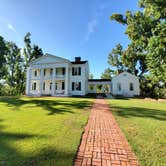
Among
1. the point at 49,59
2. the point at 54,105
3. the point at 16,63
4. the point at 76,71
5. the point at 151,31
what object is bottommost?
the point at 54,105

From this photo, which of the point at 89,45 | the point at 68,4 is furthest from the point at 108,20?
the point at 68,4

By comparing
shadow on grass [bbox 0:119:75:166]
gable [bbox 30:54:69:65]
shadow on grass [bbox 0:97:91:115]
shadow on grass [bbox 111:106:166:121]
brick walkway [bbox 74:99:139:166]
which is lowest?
brick walkway [bbox 74:99:139:166]

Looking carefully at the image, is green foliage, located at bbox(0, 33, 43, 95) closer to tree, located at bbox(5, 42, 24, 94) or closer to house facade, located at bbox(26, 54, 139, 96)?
tree, located at bbox(5, 42, 24, 94)

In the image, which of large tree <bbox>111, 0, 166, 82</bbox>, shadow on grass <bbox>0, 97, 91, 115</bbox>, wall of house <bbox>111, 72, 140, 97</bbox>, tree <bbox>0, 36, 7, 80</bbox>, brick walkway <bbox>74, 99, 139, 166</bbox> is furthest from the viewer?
tree <bbox>0, 36, 7, 80</bbox>

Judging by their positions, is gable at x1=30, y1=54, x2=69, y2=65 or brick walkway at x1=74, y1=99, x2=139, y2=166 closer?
brick walkway at x1=74, y1=99, x2=139, y2=166

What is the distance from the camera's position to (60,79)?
85.6 feet

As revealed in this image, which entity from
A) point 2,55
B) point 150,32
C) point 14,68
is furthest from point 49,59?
point 14,68

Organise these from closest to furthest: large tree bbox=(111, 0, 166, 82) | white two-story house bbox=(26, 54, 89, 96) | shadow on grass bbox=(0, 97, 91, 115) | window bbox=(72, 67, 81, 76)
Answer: shadow on grass bbox=(0, 97, 91, 115)
large tree bbox=(111, 0, 166, 82)
white two-story house bbox=(26, 54, 89, 96)
window bbox=(72, 67, 81, 76)

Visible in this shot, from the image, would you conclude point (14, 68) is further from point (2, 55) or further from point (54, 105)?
point (54, 105)

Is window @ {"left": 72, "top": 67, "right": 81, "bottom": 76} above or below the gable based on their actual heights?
below

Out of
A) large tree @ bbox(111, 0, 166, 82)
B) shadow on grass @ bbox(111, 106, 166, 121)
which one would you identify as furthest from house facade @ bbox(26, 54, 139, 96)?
shadow on grass @ bbox(111, 106, 166, 121)

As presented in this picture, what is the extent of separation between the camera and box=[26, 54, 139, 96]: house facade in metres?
25.5

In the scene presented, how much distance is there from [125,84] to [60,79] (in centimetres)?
1318

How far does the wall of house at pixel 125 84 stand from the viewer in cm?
2703
